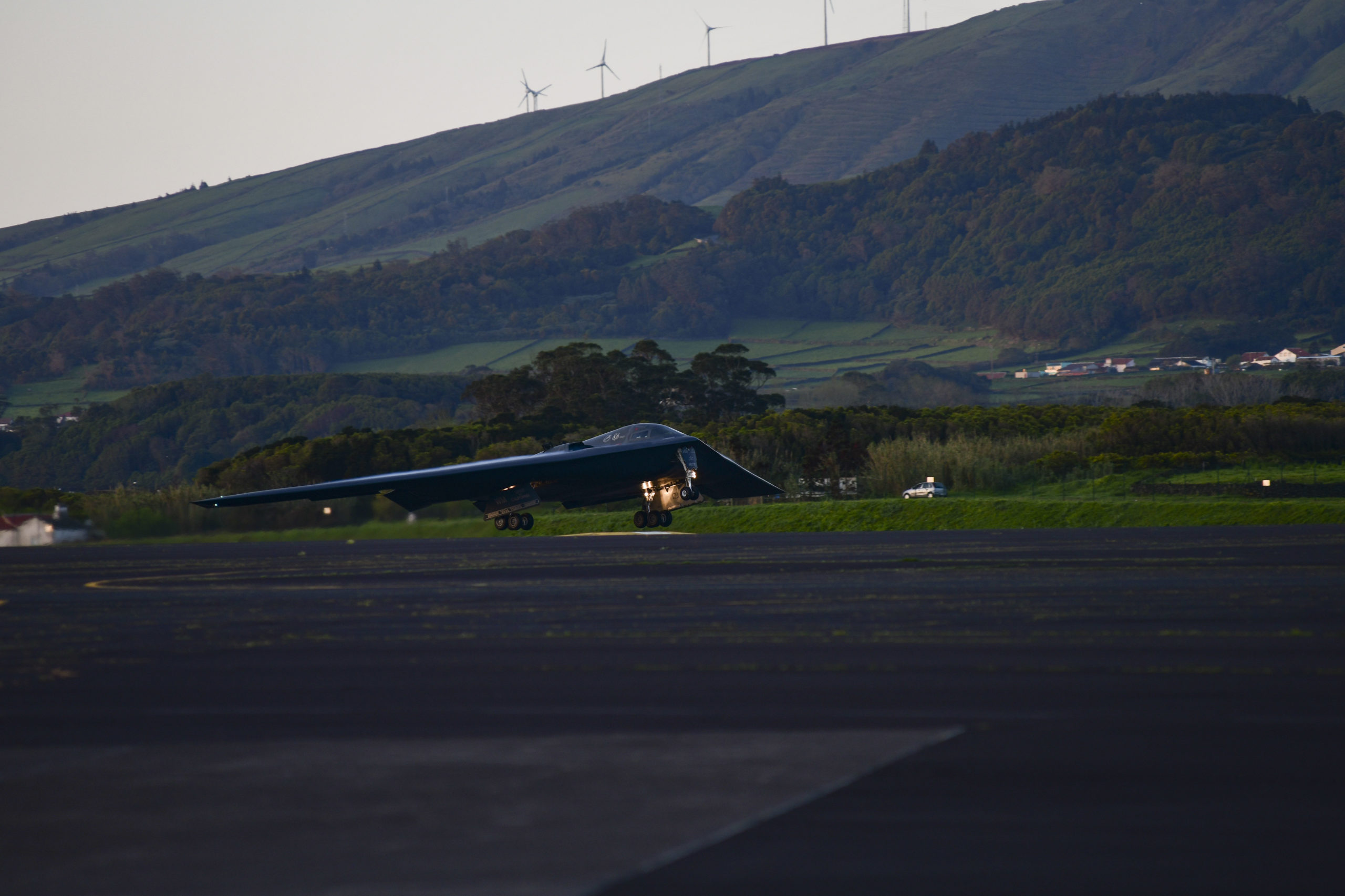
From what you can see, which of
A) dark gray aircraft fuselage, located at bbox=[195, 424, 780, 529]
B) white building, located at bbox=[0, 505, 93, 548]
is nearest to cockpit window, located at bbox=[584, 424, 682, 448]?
dark gray aircraft fuselage, located at bbox=[195, 424, 780, 529]

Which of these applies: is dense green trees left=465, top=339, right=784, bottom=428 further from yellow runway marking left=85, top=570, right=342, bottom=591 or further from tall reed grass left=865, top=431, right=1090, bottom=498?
yellow runway marking left=85, top=570, right=342, bottom=591

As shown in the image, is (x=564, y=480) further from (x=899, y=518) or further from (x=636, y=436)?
(x=899, y=518)

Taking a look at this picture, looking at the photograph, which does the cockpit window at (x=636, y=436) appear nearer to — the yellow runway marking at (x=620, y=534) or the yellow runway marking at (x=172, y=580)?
the yellow runway marking at (x=620, y=534)

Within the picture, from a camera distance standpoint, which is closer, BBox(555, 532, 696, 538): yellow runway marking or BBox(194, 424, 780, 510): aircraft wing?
BBox(194, 424, 780, 510): aircraft wing

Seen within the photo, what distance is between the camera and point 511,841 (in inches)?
232

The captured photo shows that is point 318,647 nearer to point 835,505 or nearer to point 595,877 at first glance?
point 595,877

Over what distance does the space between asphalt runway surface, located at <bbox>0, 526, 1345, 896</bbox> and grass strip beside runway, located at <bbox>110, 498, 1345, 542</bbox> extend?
64.7ft

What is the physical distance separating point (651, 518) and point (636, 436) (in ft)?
11.6

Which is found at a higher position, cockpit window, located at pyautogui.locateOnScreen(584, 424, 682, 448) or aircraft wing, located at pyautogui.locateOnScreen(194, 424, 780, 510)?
cockpit window, located at pyautogui.locateOnScreen(584, 424, 682, 448)

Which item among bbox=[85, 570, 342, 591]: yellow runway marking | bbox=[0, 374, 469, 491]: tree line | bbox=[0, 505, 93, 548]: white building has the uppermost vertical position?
bbox=[85, 570, 342, 591]: yellow runway marking

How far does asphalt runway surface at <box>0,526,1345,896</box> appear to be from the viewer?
555 centimetres

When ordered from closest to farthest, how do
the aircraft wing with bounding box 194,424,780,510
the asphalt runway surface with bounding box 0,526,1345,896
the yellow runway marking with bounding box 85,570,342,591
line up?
the asphalt runway surface with bounding box 0,526,1345,896, the yellow runway marking with bounding box 85,570,342,591, the aircraft wing with bounding box 194,424,780,510

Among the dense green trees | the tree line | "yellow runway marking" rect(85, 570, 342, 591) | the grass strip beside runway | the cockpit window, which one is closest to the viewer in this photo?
"yellow runway marking" rect(85, 570, 342, 591)

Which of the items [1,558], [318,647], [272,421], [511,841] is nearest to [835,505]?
[1,558]
